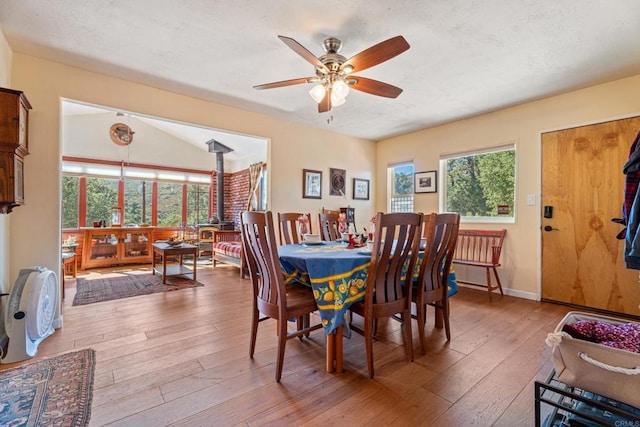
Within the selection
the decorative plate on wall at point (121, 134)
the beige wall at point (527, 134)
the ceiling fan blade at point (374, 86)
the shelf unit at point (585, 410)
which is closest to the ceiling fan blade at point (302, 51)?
the ceiling fan blade at point (374, 86)

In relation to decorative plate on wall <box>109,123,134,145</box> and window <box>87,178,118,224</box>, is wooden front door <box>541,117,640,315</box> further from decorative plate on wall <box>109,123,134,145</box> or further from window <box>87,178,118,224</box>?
window <box>87,178,118,224</box>

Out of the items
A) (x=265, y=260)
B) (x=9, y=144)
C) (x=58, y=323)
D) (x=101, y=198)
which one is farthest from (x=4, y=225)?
(x=101, y=198)

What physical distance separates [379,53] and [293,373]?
2.21 m

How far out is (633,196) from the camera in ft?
4.42

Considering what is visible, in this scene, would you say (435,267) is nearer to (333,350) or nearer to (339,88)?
(333,350)

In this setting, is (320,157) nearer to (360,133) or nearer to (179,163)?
(360,133)

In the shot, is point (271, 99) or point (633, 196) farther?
point (271, 99)

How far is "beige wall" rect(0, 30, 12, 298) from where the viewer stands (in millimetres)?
2242

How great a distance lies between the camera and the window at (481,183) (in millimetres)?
3791

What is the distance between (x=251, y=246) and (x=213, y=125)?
2.34m

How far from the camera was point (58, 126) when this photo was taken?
2631 mm

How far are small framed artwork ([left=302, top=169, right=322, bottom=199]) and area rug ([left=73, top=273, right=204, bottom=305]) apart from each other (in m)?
2.09

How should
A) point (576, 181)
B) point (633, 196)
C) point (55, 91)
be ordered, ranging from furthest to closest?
point (576, 181) < point (55, 91) < point (633, 196)

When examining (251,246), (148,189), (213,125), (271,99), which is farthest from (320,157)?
(148,189)
